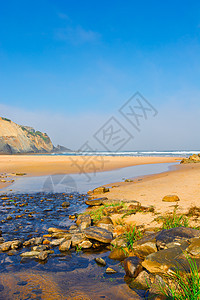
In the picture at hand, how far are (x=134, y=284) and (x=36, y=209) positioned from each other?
21.8ft

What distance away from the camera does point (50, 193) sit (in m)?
13.1

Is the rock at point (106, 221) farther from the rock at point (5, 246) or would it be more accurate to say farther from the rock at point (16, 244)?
the rock at point (5, 246)

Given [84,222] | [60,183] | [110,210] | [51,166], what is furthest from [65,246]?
[51,166]

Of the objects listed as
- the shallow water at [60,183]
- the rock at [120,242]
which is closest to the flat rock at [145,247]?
the rock at [120,242]

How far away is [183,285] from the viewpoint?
3139 millimetres

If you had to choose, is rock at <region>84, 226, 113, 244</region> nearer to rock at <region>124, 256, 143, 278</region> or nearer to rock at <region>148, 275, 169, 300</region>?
rock at <region>124, 256, 143, 278</region>

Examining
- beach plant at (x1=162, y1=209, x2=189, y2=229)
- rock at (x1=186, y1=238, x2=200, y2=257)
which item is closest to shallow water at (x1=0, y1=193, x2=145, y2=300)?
rock at (x1=186, y1=238, x2=200, y2=257)

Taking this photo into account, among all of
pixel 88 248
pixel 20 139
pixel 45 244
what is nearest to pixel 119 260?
pixel 88 248

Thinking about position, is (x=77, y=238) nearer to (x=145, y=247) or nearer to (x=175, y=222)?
(x=145, y=247)

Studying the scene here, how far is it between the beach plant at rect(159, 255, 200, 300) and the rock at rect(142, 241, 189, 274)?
17 cm

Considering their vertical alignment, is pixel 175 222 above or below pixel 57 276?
above

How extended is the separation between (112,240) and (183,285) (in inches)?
109

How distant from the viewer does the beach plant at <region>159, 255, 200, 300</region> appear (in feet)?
9.68

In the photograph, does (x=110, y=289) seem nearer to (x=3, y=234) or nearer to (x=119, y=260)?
(x=119, y=260)
